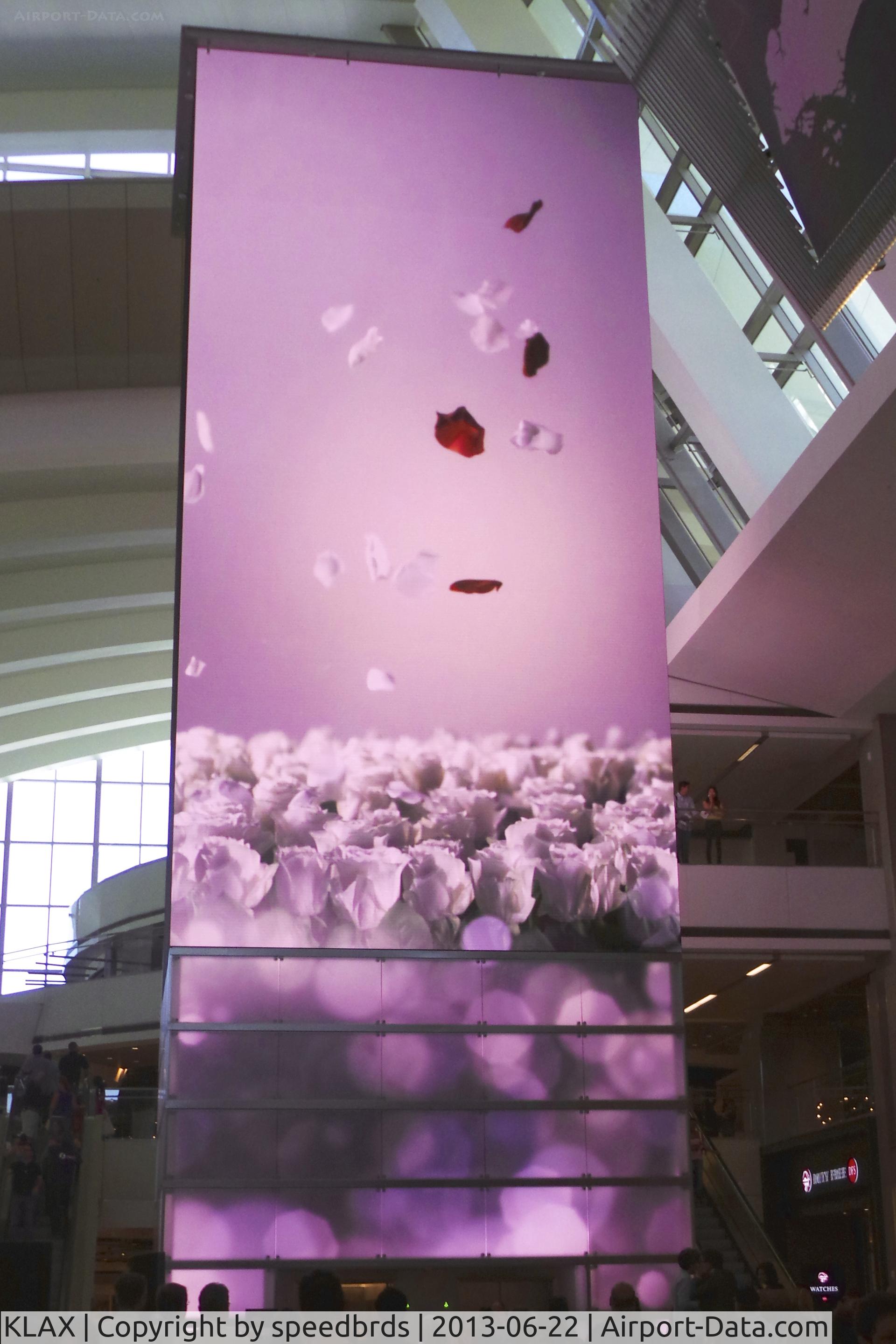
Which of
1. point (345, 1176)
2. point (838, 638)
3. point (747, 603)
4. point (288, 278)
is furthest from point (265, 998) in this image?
point (838, 638)

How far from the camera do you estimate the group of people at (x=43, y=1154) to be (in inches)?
376

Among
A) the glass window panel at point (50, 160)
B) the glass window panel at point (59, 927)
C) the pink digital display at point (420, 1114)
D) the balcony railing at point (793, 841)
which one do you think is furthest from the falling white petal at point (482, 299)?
the glass window panel at point (59, 927)

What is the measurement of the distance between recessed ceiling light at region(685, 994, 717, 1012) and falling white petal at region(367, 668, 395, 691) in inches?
394

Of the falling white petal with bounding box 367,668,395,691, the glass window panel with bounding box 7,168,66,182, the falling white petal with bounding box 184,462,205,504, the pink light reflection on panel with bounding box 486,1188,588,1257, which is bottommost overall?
the pink light reflection on panel with bounding box 486,1188,588,1257

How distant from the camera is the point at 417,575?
35.2 ft

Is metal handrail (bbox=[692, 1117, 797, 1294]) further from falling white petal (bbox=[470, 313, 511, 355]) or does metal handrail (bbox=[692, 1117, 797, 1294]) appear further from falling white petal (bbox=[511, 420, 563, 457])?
falling white petal (bbox=[470, 313, 511, 355])

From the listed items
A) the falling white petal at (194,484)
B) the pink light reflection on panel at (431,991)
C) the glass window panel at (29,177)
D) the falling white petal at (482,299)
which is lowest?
the pink light reflection on panel at (431,991)

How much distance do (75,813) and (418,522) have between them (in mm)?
28724

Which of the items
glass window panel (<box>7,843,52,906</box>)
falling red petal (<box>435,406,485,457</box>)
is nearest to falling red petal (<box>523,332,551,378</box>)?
falling red petal (<box>435,406,485,457</box>)

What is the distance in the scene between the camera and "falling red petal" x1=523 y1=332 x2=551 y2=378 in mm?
11312

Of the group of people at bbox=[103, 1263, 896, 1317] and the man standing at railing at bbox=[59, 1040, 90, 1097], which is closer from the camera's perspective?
the group of people at bbox=[103, 1263, 896, 1317]

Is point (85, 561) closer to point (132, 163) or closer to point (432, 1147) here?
point (132, 163)

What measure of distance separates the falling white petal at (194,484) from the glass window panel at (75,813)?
28314mm

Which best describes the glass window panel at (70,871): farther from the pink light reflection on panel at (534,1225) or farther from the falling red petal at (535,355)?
the pink light reflection on panel at (534,1225)
